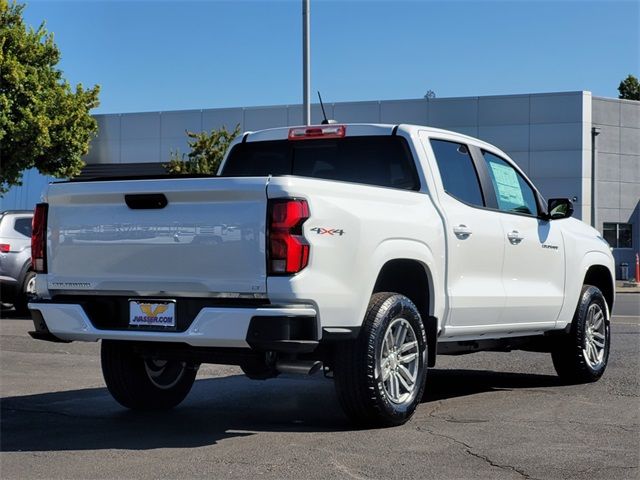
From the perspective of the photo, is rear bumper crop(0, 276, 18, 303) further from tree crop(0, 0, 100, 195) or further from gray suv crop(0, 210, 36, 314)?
tree crop(0, 0, 100, 195)

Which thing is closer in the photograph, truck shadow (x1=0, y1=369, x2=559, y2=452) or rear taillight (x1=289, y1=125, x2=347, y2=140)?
truck shadow (x1=0, y1=369, x2=559, y2=452)

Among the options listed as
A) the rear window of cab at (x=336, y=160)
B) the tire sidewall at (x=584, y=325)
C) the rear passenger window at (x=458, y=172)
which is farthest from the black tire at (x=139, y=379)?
the tire sidewall at (x=584, y=325)

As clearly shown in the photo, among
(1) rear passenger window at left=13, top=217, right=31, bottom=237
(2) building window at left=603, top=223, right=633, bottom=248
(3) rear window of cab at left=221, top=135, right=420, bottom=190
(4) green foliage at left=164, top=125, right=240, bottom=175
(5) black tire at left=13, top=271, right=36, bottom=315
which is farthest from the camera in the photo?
(2) building window at left=603, top=223, right=633, bottom=248

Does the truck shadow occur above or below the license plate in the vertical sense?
below

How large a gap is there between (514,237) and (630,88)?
67.7m

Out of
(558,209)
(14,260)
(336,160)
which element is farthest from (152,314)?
(14,260)

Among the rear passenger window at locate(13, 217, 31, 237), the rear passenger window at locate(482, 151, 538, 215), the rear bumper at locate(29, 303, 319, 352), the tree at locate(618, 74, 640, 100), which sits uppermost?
the tree at locate(618, 74, 640, 100)

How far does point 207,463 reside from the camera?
5266 millimetres

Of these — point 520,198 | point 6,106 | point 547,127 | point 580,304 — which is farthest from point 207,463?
point 547,127

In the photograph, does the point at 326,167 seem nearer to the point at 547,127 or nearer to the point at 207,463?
the point at 207,463

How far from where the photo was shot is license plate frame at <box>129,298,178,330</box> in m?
5.88

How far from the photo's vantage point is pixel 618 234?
41344 mm

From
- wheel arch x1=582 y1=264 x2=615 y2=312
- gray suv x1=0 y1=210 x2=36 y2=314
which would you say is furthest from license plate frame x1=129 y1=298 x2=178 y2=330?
gray suv x1=0 y1=210 x2=36 y2=314

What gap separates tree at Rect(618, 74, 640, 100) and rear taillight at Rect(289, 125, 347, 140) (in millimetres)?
67156
